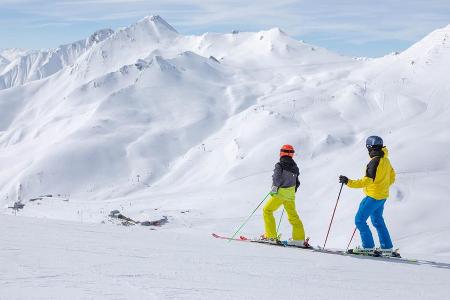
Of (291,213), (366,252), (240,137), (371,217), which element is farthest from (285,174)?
(240,137)

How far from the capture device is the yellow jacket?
375 inches

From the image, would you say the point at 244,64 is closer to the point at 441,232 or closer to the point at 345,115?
the point at 345,115

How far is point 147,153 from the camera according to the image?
70.1 metres

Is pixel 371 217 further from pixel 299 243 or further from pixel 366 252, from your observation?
pixel 299 243

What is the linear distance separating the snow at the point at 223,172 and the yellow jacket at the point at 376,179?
1.38 metres

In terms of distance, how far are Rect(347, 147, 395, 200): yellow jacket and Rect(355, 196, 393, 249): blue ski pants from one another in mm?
146

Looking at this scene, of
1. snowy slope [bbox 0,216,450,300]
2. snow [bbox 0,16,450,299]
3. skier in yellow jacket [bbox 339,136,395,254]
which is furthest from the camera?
skier in yellow jacket [bbox 339,136,395,254]

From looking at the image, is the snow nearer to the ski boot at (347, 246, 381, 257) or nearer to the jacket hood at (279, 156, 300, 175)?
the ski boot at (347, 246, 381, 257)

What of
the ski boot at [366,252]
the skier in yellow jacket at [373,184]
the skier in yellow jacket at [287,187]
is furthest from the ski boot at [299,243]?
the skier in yellow jacket at [373,184]

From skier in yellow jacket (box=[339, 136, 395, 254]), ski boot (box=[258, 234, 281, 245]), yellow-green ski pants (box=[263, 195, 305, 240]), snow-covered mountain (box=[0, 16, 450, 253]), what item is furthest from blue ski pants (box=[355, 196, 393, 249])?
snow-covered mountain (box=[0, 16, 450, 253])

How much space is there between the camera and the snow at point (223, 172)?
596 centimetres

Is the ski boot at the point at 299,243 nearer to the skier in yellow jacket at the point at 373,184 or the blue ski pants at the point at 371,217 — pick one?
the skier in yellow jacket at the point at 373,184

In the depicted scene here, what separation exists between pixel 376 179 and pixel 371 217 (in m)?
0.82

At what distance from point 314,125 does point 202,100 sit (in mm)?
30566
